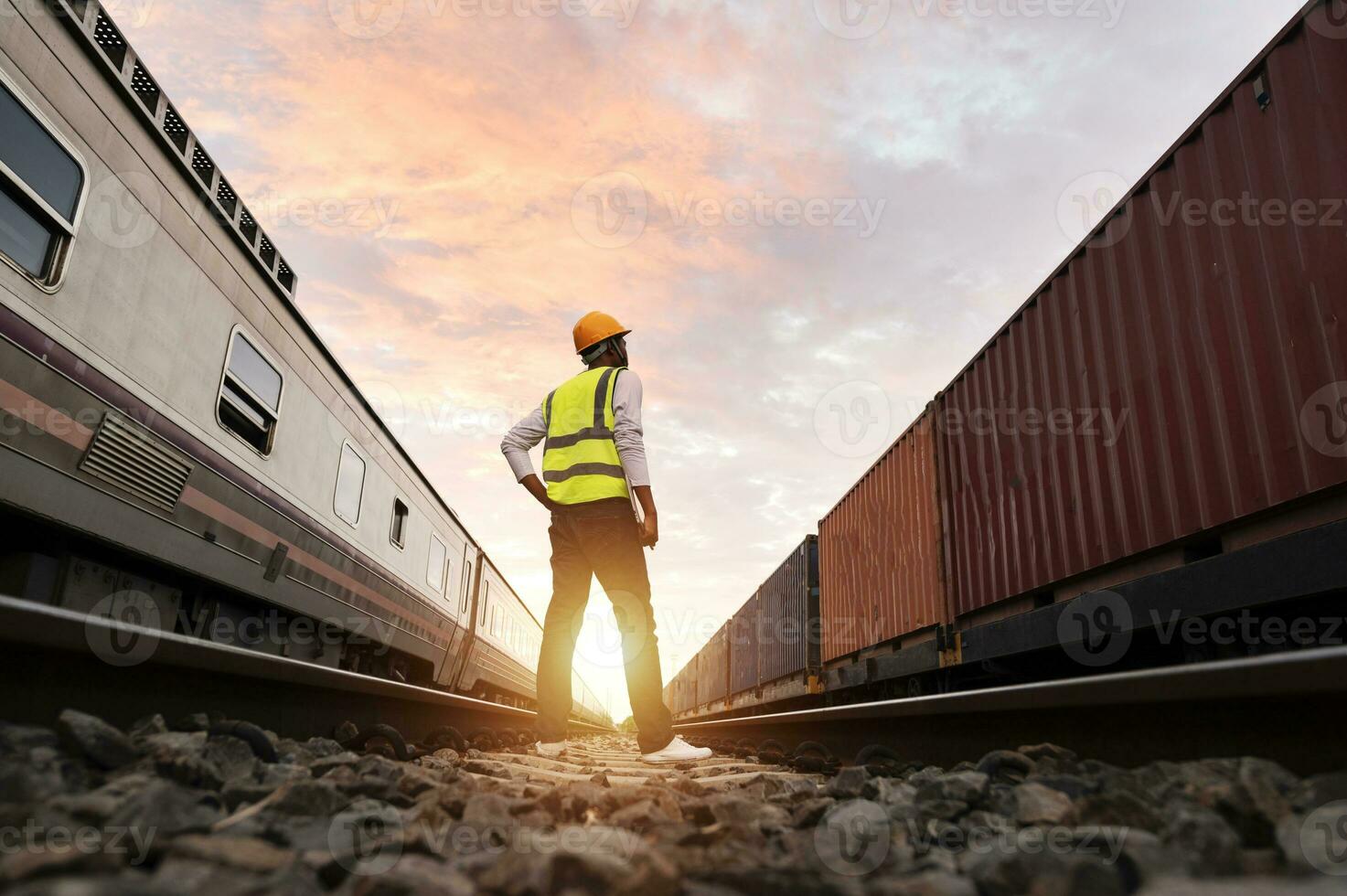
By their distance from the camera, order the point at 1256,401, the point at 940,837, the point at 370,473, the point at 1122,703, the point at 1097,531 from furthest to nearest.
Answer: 1. the point at 370,473
2. the point at 1097,531
3. the point at 1256,401
4. the point at 1122,703
5. the point at 940,837

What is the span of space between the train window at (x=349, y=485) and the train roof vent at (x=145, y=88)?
11.9 ft

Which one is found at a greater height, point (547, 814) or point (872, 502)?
point (872, 502)

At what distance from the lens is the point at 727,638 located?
68.9 feet

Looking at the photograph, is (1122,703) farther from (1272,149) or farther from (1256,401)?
(1272,149)

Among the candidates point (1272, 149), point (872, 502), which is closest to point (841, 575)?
point (872, 502)

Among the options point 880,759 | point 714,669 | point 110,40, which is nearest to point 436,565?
point 110,40

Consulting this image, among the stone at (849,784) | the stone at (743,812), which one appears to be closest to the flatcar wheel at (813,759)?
the stone at (849,784)

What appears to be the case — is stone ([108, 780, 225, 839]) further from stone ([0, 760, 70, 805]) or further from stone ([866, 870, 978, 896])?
stone ([866, 870, 978, 896])

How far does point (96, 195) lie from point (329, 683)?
287 cm

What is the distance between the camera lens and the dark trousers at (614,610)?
15.0 ft

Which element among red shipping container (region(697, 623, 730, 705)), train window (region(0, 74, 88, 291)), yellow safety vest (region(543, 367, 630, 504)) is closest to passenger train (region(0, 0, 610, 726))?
train window (region(0, 74, 88, 291))

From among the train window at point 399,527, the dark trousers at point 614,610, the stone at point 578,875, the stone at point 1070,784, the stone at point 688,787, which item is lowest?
the stone at point 688,787

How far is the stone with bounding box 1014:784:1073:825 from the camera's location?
1698mm

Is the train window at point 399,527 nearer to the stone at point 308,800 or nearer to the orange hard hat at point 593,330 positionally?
the orange hard hat at point 593,330
